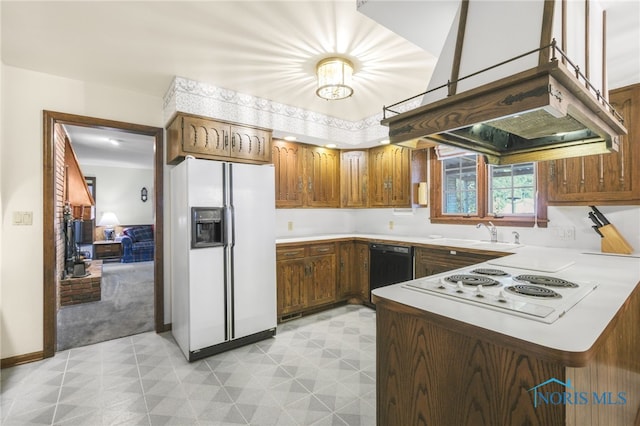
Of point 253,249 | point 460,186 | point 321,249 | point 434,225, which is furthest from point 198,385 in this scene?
point 460,186

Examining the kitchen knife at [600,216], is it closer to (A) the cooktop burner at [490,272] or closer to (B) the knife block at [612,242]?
(B) the knife block at [612,242]

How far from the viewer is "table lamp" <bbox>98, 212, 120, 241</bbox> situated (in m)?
7.80

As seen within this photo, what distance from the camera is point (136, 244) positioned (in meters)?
7.69

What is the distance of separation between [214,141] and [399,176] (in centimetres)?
234

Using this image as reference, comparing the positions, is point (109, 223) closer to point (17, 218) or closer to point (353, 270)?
point (17, 218)

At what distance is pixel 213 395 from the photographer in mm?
2094

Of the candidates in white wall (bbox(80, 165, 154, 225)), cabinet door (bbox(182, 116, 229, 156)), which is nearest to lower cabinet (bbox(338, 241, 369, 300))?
cabinet door (bbox(182, 116, 229, 156))

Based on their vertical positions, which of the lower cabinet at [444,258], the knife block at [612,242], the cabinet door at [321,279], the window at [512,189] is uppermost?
the window at [512,189]

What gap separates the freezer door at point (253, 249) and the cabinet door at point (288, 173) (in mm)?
728

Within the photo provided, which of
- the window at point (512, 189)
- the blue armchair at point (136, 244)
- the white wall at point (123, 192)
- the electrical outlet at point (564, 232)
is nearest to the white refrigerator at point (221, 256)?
the window at point (512, 189)

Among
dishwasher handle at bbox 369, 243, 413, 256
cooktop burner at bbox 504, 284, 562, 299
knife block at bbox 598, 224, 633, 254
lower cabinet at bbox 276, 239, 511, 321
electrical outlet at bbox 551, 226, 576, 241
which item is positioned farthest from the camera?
dishwasher handle at bbox 369, 243, 413, 256

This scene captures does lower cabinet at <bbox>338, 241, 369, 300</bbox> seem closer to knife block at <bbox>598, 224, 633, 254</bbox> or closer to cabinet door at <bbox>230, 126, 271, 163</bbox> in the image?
cabinet door at <bbox>230, 126, 271, 163</bbox>

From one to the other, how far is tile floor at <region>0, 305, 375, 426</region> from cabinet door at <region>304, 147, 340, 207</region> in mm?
1850

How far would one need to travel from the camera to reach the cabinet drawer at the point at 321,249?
365 centimetres
